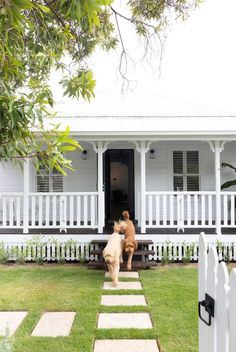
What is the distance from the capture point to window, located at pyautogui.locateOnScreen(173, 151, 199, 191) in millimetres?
10547

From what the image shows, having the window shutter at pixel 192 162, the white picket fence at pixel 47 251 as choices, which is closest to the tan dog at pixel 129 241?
the white picket fence at pixel 47 251

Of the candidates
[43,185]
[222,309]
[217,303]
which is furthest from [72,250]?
[222,309]

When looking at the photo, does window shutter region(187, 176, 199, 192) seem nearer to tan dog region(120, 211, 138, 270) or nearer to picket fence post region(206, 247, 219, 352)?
tan dog region(120, 211, 138, 270)

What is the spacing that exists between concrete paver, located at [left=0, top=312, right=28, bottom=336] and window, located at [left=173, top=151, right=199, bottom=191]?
273 inches

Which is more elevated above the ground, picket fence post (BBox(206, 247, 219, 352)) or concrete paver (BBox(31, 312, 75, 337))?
picket fence post (BBox(206, 247, 219, 352))

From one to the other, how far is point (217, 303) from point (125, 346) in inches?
86.3

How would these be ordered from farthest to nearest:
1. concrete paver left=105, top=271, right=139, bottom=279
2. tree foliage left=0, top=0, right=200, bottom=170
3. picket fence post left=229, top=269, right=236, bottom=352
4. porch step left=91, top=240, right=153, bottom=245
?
porch step left=91, top=240, right=153, bottom=245 < concrete paver left=105, top=271, right=139, bottom=279 < tree foliage left=0, top=0, right=200, bottom=170 < picket fence post left=229, top=269, right=236, bottom=352

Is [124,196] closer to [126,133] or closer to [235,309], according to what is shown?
[126,133]

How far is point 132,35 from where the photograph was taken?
640 cm

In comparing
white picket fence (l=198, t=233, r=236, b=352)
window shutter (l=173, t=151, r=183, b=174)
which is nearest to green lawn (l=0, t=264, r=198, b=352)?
white picket fence (l=198, t=233, r=236, b=352)

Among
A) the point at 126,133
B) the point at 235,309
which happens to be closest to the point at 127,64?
the point at 126,133

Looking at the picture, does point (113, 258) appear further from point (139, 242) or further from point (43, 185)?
point (43, 185)

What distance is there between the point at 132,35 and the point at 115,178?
38.8 feet

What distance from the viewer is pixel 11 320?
4.51 m
